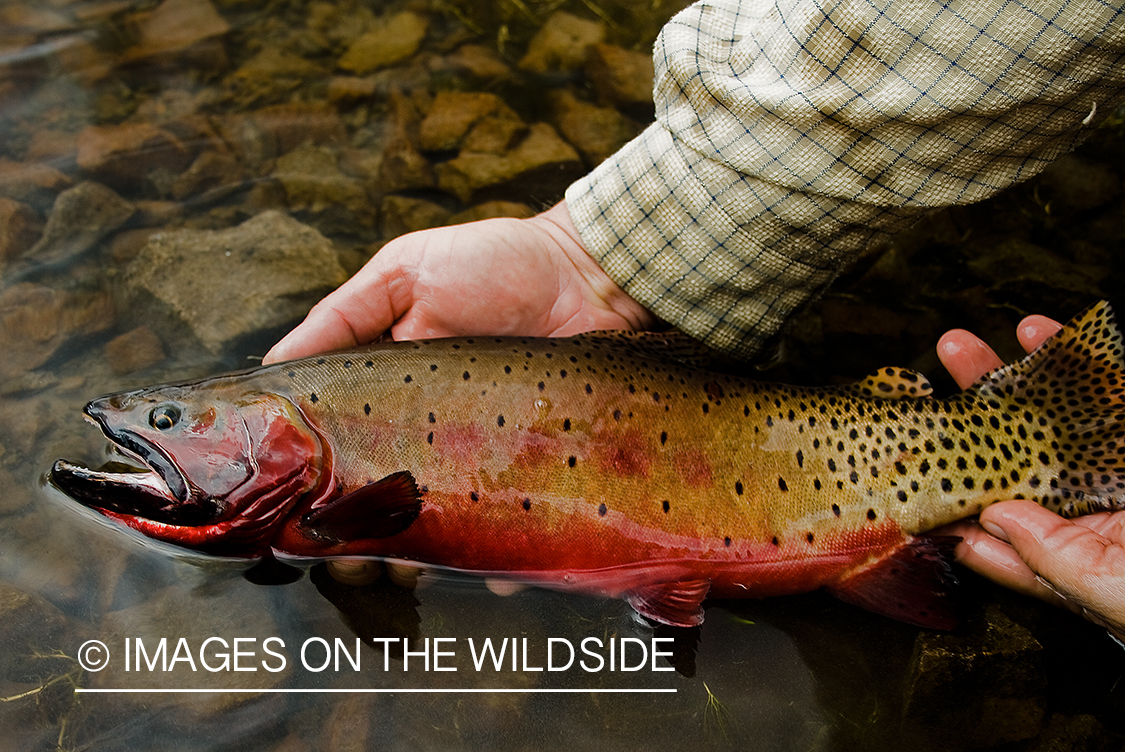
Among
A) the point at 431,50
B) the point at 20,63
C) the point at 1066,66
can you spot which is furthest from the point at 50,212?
the point at 1066,66

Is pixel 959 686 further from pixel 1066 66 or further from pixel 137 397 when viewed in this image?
pixel 137 397

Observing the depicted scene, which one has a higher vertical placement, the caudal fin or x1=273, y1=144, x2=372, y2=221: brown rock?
the caudal fin

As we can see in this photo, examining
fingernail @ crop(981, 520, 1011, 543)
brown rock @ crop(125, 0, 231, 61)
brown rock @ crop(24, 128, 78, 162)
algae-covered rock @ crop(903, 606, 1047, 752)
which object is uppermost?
brown rock @ crop(125, 0, 231, 61)

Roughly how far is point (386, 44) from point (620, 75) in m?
1.68

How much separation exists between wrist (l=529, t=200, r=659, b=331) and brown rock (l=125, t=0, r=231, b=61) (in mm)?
3361

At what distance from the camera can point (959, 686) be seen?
8.55 ft

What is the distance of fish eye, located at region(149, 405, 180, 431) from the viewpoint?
2537 millimetres

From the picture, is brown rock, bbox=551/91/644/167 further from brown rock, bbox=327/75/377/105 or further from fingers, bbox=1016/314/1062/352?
fingers, bbox=1016/314/1062/352

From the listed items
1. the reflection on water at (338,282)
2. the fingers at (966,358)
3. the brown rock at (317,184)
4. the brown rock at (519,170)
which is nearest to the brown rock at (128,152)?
the reflection on water at (338,282)

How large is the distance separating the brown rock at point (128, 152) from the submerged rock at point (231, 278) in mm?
625

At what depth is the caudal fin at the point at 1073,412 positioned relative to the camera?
8.86ft

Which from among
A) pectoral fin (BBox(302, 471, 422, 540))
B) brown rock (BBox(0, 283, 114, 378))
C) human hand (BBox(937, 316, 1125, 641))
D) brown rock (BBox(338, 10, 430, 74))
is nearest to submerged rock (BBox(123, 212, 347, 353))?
brown rock (BBox(0, 283, 114, 378))

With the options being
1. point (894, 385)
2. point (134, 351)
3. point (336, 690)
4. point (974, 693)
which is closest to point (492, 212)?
point (134, 351)

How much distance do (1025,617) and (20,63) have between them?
6.26 meters
